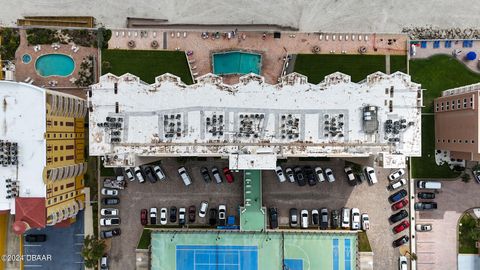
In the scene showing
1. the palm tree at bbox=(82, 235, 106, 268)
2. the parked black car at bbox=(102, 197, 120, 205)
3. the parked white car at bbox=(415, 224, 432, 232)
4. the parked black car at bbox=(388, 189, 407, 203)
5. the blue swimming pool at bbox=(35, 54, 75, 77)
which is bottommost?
the palm tree at bbox=(82, 235, 106, 268)

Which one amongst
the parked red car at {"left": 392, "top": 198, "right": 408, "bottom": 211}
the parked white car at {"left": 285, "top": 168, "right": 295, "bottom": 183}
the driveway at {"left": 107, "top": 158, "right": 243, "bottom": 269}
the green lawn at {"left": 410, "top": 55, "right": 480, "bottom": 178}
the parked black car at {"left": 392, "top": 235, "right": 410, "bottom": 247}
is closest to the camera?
the parked black car at {"left": 392, "top": 235, "right": 410, "bottom": 247}

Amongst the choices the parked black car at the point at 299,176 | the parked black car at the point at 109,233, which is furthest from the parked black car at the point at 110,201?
the parked black car at the point at 299,176

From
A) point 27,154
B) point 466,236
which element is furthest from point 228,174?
point 466,236

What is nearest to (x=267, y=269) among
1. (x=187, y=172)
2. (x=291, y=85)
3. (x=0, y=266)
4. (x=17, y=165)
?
(x=187, y=172)

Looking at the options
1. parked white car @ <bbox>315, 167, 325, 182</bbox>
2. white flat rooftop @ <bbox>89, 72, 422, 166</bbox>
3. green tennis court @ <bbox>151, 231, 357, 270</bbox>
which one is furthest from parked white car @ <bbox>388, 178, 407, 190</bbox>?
parked white car @ <bbox>315, 167, 325, 182</bbox>

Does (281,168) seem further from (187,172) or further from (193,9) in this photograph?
(193,9)

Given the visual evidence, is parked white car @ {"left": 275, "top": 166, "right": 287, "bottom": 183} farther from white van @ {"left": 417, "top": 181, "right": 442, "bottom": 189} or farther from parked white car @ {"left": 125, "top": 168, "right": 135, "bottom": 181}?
parked white car @ {"left": 125, "top": 168, "right": 135, "bottom": 181}

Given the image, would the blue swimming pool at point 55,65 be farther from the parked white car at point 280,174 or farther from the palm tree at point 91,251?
the parked white car at point 280,174
